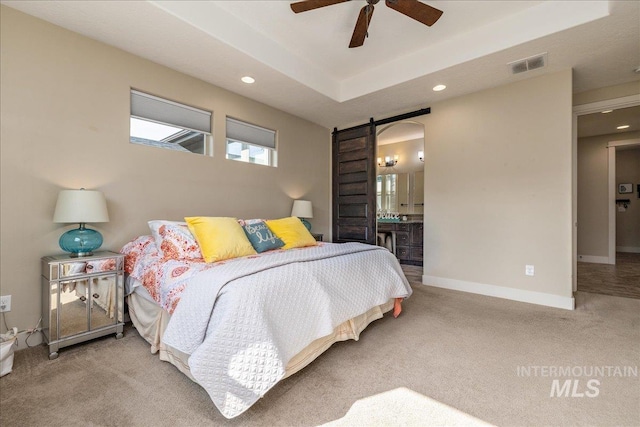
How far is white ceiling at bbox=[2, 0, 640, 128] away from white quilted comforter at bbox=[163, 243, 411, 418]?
215 centimetres

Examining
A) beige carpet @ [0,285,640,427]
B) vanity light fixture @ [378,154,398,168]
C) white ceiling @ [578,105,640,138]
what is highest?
white ceiling @ [578,105,640,138]

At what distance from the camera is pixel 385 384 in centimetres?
168

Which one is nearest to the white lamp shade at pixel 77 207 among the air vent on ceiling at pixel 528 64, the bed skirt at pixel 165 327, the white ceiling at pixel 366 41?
the bed skirt at pixel 165 327

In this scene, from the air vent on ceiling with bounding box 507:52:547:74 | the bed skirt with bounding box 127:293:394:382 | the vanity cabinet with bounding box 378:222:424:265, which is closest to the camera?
the bed skirt with bounding box 127:293:394:382

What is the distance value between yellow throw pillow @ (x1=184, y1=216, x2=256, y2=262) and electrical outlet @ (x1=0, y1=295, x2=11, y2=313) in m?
1.34


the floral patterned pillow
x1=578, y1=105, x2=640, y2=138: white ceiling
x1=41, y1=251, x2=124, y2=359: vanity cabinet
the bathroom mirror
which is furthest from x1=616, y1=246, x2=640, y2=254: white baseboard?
x1=41, y1=251, x2=124, y2=359: vanity cabinet

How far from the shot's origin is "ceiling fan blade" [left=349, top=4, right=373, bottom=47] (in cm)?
219

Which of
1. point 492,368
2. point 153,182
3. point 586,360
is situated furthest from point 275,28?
point 586,360

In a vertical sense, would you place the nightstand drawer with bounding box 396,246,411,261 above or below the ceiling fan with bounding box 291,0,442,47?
below

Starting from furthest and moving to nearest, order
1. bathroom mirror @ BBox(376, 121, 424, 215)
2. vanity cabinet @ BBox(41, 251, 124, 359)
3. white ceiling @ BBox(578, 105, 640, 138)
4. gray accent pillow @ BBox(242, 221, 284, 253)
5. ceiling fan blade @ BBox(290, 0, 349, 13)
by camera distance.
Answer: bathroom mirror @ BBox(376, 121, 424, 215), white ceiling @ BBox(578, 105, 640, 138), gray accent pillow @ BBox(242, 221, 284, 253), ceiling fan blade @ BBox(290, 0, 349, 13), vanity cabinet @ BBox(41, 251, 124, 359)

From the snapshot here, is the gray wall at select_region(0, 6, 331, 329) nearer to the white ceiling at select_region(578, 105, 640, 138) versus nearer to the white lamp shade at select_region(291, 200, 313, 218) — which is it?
the white lamp shade at select_region(291, 200, 313, 218)

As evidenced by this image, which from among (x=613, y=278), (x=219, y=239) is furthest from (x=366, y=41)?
(x=613, y=278)

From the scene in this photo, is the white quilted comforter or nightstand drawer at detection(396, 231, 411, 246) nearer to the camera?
the white quilted comforter

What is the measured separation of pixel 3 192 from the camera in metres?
2.09
